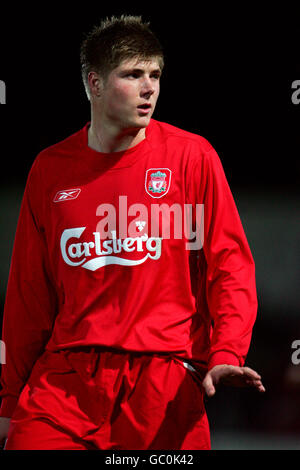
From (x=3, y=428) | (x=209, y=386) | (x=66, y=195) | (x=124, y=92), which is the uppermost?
(x=124, y=92)

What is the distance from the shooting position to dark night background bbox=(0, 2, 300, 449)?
129 inches

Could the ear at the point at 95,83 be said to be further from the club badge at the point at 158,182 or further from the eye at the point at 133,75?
the club badge at the point at 158,182

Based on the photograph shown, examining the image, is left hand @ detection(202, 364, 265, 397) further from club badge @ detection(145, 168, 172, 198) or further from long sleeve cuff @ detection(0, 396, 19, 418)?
long sleeve cuff @ detection(0, 396, 19, 418)

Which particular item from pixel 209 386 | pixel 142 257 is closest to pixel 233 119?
pixel 142 257

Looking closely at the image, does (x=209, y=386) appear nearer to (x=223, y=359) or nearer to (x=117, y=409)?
(x=223, y=359)

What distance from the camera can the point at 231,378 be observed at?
1.87 metres

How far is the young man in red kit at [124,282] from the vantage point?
2.03 metres

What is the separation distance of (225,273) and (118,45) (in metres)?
0.68

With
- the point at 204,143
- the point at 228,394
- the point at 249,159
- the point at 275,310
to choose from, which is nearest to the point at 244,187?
the point at 249,159

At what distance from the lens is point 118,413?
2055mm

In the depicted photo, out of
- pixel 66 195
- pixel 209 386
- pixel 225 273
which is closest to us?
pixel 209 386

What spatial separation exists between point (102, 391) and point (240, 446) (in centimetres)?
164

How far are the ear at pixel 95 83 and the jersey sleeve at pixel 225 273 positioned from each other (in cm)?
35

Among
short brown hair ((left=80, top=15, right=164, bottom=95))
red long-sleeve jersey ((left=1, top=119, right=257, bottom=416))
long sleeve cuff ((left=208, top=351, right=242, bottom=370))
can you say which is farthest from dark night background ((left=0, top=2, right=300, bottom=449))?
long sleeve cuff ((left=208, top=351, right=242, bottom=370))
